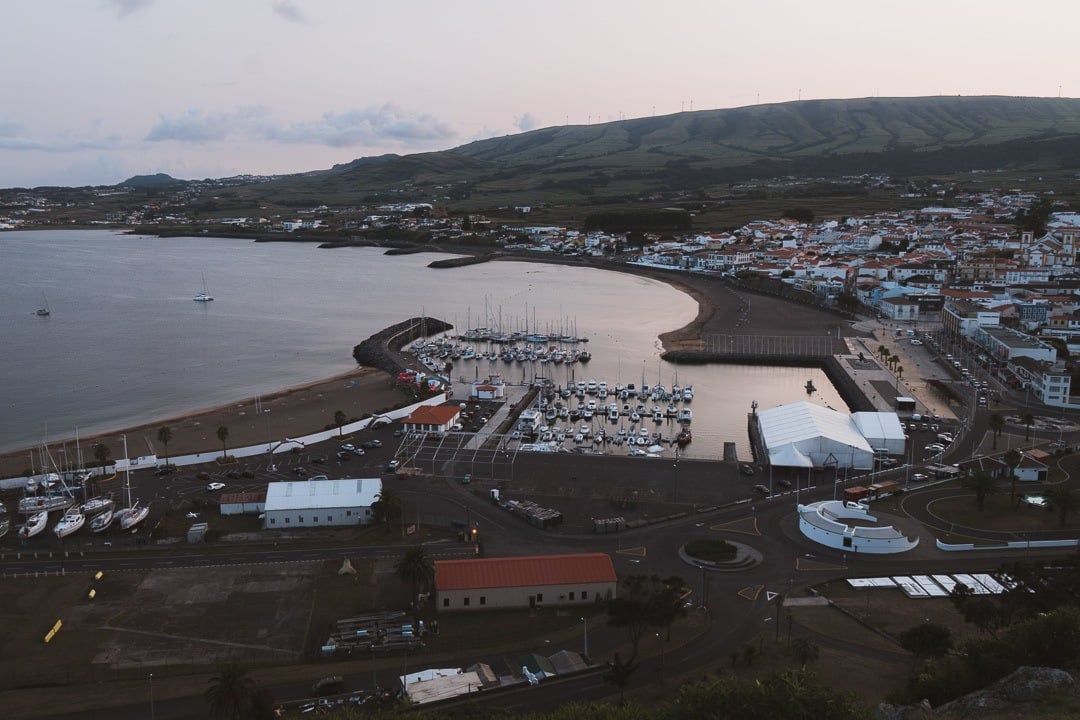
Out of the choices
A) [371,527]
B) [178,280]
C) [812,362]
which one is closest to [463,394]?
[371,527]

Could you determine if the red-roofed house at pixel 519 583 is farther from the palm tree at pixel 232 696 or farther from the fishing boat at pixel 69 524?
the fishing boat at pixel 69 524

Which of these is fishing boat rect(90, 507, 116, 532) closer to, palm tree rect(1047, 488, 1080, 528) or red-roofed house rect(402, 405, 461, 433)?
red-roofed house rect(402, 405, 461, 433)

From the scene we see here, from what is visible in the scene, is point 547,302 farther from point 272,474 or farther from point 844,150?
point 844,150

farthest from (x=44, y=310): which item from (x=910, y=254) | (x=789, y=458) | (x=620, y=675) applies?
(x=910, y=254)

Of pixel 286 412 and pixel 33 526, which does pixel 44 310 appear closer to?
pixel 286 412

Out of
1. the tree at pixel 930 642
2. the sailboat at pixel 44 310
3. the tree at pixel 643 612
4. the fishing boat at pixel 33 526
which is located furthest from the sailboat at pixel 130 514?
the sailboat at pixel 44 310

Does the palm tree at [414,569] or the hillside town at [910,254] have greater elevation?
the hillside town at [910,254]

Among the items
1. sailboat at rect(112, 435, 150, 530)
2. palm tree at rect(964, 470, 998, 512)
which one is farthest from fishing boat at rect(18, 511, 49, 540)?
palm tree at rect(964, 470, 998, 512)
